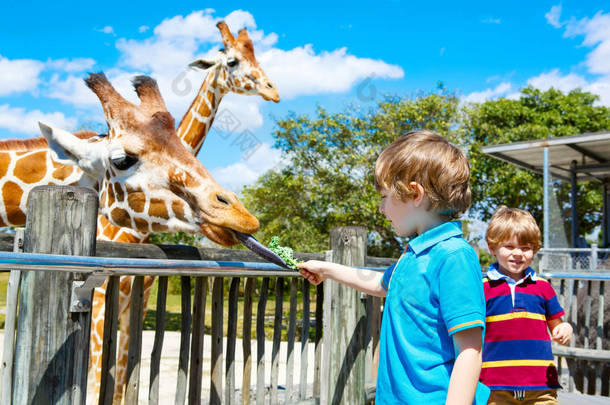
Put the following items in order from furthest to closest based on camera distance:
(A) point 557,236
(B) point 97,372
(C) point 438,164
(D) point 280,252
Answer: (A) point 557,236, (B) point 97,372, (D) point 280,252, (C) point 438,164

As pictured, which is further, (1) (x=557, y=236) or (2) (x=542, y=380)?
(1) (x=557, y=236)

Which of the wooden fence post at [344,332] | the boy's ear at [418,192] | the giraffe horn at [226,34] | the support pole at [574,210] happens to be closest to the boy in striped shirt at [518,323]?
the wooden fence post at [344,332]

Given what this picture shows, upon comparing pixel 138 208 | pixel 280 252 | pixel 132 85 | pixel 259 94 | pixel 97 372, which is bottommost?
pixel 97 372

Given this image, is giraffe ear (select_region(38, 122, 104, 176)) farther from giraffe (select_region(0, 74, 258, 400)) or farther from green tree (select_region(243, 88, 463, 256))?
green tree (select_region(243, 88, 463, 256))

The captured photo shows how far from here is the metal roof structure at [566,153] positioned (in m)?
10.9

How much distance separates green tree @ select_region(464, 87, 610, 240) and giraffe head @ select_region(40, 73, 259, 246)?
15.3 m

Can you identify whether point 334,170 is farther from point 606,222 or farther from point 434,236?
point 434,236

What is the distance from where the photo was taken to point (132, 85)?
3332 mm

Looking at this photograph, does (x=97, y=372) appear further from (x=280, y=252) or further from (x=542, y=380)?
(x=542, y=380)

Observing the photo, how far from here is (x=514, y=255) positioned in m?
2.90

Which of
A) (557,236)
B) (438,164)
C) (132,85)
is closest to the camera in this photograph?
(438,164)

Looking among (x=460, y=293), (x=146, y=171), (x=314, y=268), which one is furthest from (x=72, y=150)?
(x=460, y=293)

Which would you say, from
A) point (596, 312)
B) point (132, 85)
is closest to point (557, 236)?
point (596, 312)

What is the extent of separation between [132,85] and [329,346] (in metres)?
2.14
